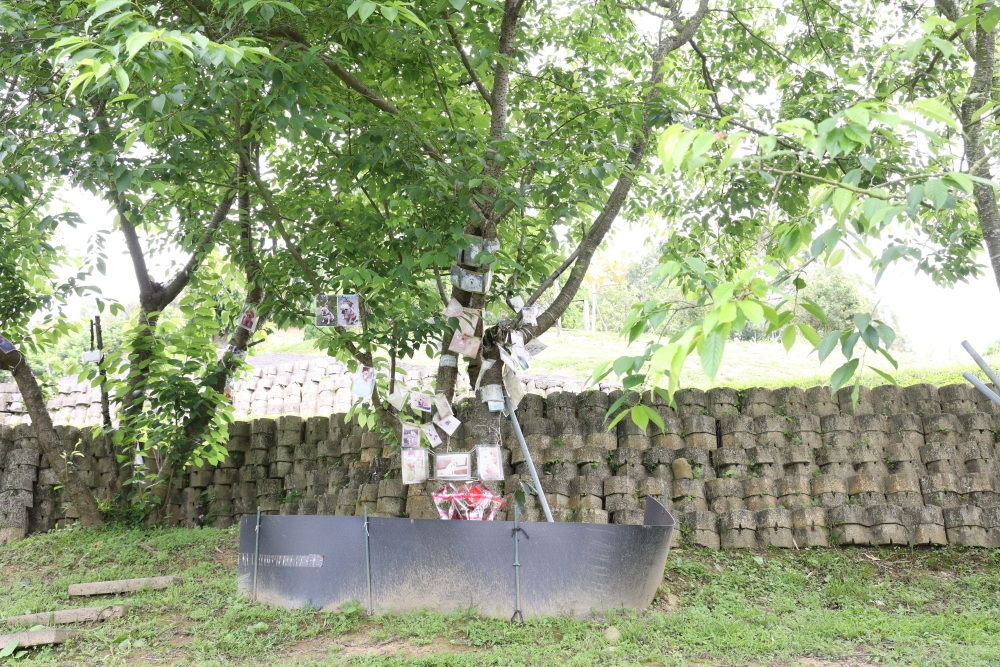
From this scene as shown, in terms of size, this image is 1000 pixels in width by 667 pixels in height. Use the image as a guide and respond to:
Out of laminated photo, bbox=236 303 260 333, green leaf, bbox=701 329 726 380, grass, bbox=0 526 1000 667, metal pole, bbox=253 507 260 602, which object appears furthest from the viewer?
laminated photo, bbox=236 303 260 333

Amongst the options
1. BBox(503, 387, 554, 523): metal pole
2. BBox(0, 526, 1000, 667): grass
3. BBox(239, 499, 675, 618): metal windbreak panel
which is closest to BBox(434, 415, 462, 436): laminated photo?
BBox(503, 387, 554, 523): metal pole

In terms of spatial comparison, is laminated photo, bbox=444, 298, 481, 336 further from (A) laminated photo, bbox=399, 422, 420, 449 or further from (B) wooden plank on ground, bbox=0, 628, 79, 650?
(B) wooden plank on ground, bbox=0, 628, 79, 650

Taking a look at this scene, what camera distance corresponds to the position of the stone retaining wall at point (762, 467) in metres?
5.13

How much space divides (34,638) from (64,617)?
410mm

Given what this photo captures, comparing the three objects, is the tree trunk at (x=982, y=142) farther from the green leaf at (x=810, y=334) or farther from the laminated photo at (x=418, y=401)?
the laminated photo at (x=418, y=401)

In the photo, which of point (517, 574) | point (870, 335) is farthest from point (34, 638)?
point (870, 335)

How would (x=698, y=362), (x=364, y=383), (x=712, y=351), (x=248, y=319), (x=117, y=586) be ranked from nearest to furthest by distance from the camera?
(x=712, y=351)
(x=364, y=383)
(x=117, y=586)
(x=248, y=319)
(x=698, y=362)

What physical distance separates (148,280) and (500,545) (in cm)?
403

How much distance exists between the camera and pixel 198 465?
6109 mm

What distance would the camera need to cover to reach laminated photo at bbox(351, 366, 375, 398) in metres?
4.58

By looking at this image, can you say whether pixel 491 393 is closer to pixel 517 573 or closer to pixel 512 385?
pixel 512 385

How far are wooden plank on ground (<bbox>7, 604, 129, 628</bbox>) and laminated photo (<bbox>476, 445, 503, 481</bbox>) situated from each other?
2169 millimetres

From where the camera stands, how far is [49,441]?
20.2 ft

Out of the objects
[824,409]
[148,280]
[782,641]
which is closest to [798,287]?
[782,641]
